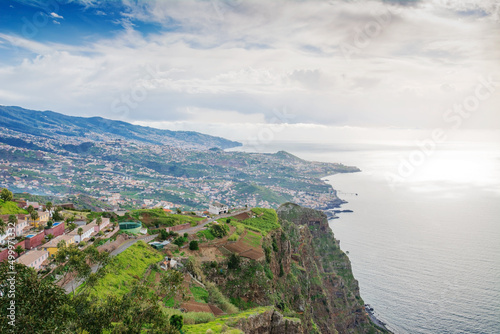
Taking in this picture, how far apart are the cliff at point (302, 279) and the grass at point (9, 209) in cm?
2889

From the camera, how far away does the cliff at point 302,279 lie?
3444 centimetres

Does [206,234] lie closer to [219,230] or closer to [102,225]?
[219,230]

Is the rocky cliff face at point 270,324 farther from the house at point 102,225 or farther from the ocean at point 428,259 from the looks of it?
the ocean at point 428,259

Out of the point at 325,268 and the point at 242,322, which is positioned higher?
the point at 242,322

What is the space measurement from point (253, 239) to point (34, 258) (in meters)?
24.8

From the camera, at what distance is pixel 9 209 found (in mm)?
43250

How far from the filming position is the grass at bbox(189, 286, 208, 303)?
1071 inches

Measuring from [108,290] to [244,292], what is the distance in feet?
48.3

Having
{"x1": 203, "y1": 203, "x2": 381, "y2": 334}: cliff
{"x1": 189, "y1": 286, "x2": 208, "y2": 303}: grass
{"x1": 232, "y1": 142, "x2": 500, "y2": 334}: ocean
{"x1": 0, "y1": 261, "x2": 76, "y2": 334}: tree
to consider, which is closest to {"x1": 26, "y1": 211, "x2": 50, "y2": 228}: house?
{"x1": 203, "y1": 203, "x2": 381, "y2": 334}: cliff

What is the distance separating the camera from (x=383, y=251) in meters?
102

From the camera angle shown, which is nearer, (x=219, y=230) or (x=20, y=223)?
(x=20, y=223)

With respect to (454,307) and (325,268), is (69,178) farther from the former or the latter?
(454,307)

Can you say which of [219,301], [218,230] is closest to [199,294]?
[219,301]

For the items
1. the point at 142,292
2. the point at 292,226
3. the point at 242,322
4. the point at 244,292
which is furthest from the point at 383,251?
the point at 142,292
